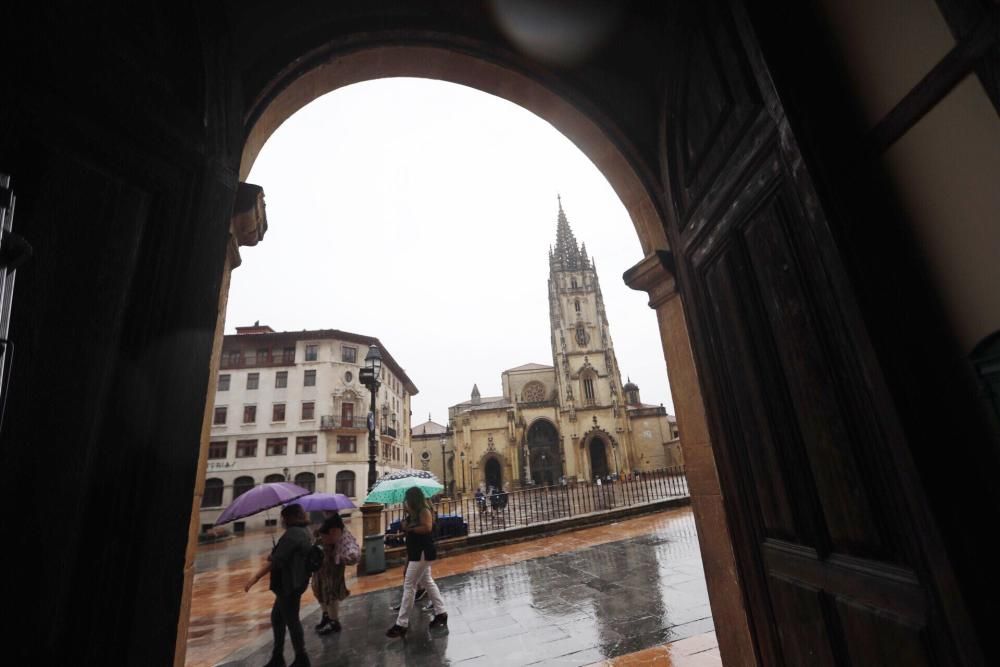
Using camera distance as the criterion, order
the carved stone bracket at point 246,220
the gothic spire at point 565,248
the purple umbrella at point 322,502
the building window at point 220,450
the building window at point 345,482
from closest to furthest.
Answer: the carved stone bracket at point 246,220 → the purple umbrella at point 322,502 → the building window at point 220,450 → the building window at point 345,482 → the gothic spire at point 565,248

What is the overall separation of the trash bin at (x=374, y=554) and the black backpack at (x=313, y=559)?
550 centimetres

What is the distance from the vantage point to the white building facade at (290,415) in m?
29.9

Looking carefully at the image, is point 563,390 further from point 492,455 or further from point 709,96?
point 709,96

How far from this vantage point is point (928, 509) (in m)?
1.23

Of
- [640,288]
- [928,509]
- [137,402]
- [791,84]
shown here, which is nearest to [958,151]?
[791,84]

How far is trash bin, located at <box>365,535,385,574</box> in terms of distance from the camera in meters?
9.16

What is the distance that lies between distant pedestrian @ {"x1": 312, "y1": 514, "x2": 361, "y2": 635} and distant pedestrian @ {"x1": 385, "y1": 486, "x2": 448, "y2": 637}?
2.97 ft

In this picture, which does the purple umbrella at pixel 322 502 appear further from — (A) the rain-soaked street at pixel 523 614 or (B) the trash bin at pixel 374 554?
(B) the trash bin at pixel 374 554

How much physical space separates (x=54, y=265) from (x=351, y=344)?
34426mm

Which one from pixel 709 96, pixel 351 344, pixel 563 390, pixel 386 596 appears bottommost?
pixel 386 596

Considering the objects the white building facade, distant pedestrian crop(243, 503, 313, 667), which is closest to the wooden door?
distant pedestrian crop(243, 503, 313, 667)

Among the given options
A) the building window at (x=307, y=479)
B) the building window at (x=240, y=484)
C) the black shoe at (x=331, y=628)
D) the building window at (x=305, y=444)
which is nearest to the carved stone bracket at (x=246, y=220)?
the black shoe at (x=331, y=628)

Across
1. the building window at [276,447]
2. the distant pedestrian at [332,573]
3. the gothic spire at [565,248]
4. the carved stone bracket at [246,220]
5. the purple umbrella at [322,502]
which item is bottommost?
the distant pedestrian at [332,573]

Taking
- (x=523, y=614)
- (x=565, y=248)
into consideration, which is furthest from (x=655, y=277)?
(x=565, y=248)
